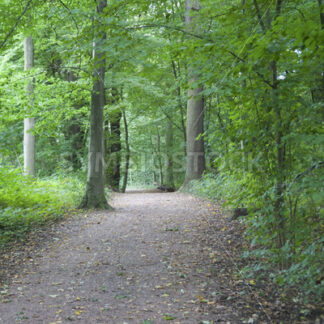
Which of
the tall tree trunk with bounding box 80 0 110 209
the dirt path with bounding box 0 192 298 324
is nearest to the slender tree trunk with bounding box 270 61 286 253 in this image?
the dirt path with bounding box 0 192 298 324

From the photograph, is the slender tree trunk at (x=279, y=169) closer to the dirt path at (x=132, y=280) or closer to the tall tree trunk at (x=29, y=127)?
the dirt path at (x=132, y=280)

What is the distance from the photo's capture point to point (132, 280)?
4.71m

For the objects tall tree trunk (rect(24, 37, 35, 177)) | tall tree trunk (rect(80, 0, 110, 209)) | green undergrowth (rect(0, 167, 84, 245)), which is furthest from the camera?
tall tree trunk (rect(24, 37, 35, 177))

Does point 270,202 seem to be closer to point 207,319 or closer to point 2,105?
point 207,319

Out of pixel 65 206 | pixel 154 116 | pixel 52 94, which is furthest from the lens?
pixel 154 116

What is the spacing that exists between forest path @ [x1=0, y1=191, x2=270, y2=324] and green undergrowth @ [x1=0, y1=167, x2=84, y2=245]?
75 centimetres

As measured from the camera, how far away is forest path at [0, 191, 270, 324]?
146 inches

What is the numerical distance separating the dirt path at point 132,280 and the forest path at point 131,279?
1 cm

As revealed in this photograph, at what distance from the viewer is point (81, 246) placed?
6461mm

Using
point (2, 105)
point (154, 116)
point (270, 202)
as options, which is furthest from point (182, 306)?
point (154, 116)

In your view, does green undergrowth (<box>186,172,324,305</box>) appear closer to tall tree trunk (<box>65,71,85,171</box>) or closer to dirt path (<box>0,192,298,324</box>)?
dirt path (<box>0,192,298,324</box>)

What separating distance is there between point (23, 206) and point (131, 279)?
4914 mm

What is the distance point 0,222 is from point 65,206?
299cm

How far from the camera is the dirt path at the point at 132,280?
12.1ft
